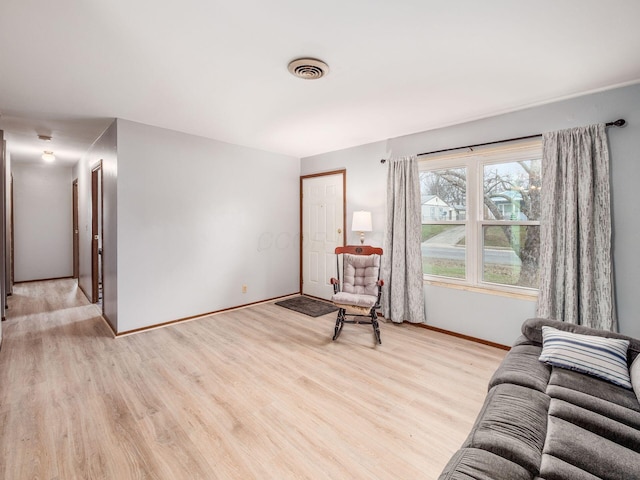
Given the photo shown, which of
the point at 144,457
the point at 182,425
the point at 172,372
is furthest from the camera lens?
the point at 172,372

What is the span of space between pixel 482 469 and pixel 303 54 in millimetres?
2441

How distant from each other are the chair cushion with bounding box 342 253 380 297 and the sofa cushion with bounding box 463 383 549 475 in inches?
89.7

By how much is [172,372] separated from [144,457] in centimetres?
104

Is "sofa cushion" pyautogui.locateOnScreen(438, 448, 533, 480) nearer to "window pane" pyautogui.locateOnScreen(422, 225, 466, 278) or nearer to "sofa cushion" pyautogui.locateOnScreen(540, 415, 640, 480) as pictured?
"sofa cushion" pyautogui.locateOnScreen(540, 415, 640, 480)

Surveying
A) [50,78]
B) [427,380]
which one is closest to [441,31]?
[427,380]

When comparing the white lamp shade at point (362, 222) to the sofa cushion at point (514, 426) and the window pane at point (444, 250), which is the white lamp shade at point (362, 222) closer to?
the window pane at point (444, 250)

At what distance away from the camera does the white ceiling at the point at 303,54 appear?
1717mm

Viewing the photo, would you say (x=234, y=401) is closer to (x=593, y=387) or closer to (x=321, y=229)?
(x=593, y=387)

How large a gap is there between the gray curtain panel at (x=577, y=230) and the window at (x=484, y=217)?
27 cm

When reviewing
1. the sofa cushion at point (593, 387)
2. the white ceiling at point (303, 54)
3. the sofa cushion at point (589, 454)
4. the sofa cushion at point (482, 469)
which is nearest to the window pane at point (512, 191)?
the white ceiling at point (303, 54)

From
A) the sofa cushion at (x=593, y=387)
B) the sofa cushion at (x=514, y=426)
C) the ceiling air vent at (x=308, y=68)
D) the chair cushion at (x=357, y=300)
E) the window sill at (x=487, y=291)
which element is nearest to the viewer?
the sofa cushion at (x=514, y=426)

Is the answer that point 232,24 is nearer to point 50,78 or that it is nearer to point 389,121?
point 50,78

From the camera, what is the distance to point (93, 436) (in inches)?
75.2

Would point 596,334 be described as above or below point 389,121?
below
